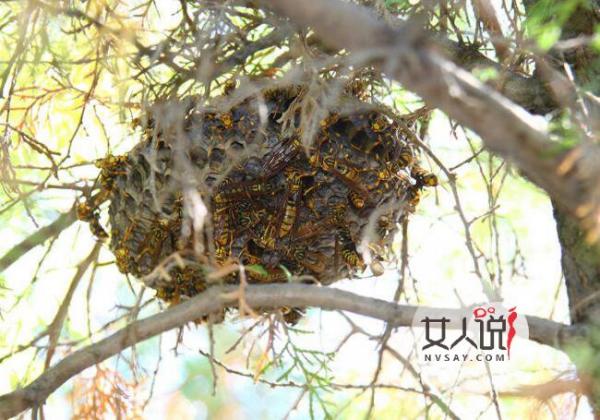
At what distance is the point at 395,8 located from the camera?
1786 mm

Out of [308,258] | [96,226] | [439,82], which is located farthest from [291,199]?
[439,82]

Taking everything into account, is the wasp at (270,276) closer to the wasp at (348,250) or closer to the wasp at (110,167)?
the wasp at (348,250)

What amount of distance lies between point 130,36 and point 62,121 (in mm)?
1034

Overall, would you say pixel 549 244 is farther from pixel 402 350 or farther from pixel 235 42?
pixel 235 42

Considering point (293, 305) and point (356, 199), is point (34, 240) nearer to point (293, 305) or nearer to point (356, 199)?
point (356, 199)

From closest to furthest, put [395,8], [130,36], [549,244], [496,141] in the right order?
[496,141], [130,36], [395,8], [549,244]

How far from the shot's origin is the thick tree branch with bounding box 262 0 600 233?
87 cm

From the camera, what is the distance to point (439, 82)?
34.5 inches

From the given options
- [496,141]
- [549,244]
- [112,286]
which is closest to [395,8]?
[496,141]

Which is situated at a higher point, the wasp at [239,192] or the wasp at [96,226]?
the wasp at [96,226]

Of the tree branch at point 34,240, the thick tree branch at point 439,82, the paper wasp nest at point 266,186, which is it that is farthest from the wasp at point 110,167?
the thick tree branch at point 439,82

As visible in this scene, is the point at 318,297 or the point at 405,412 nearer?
the point at 318,297

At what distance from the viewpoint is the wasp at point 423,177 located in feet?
5.70

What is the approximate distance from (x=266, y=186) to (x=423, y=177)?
32 centimetres
